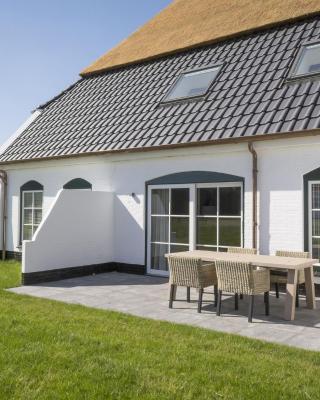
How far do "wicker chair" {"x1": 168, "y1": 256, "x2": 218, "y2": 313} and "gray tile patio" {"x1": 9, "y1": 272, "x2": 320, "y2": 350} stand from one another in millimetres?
419

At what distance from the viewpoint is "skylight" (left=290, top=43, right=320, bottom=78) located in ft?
30.7

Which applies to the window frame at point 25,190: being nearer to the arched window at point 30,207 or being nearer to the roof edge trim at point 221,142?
the arched window at point 30,207

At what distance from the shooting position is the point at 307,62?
31.7 ft

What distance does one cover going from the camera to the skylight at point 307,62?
934cm

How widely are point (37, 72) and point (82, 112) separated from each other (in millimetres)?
2325

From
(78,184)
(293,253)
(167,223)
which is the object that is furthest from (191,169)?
(78,184)

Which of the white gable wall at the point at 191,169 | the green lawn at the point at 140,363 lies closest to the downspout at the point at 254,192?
the white gable wall at the point at 191,169

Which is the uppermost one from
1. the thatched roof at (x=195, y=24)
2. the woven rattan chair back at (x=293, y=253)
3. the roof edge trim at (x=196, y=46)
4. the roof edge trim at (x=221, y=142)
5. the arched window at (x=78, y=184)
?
the thatched roof at (x=195, y=24)

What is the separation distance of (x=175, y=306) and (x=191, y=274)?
727 millimetres

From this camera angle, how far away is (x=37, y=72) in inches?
467

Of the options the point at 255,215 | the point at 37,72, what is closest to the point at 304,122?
the point at 255,215

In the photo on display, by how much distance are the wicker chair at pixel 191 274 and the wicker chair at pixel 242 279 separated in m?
0.37

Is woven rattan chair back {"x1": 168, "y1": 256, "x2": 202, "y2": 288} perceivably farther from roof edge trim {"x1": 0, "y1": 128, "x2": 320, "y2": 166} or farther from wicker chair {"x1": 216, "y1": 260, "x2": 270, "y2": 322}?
roof edge trim {"x1": 0, "y1": 128, "x2": 320, "y2": 166}

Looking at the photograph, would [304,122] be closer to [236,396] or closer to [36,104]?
[236,396]
